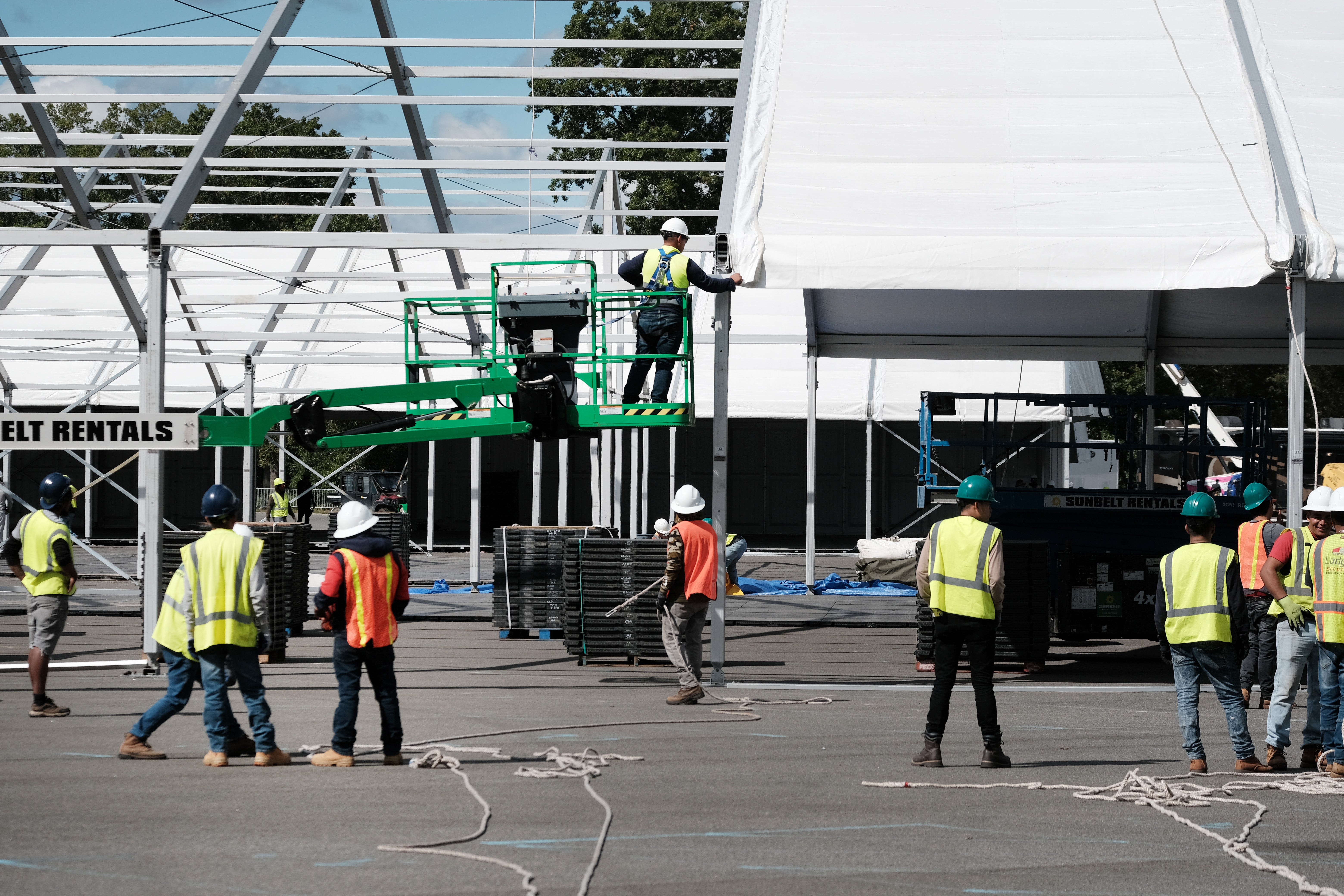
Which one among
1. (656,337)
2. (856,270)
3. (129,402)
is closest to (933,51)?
(856,270)

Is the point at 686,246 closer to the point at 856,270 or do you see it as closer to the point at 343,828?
the point at 856,270

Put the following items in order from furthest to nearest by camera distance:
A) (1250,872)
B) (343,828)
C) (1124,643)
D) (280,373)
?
(280,373)
(1124,643)
(343,828)
(1250,872)

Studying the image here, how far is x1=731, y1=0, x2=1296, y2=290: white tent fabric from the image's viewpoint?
1365 centimetres

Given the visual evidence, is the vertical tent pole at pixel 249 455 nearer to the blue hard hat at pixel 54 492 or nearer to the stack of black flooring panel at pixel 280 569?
the stack of black flooring panel at pixel 280 569

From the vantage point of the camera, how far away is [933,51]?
55.4ft

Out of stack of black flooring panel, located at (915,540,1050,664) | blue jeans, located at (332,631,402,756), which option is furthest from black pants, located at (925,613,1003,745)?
stack of black flooring panel, located at (915,540,1050,664)

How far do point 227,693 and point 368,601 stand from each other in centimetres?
120

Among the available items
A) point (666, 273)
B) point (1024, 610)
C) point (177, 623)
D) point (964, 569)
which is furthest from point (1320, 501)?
point (177, 623)

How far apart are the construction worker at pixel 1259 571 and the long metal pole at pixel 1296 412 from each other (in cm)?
82

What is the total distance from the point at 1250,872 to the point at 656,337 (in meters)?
8.47

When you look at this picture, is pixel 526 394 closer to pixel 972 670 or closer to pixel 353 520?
pixel 353 520

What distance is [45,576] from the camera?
11.7 m

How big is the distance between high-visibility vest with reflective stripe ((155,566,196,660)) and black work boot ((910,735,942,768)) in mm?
4967

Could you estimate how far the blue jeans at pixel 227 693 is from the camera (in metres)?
9.20
